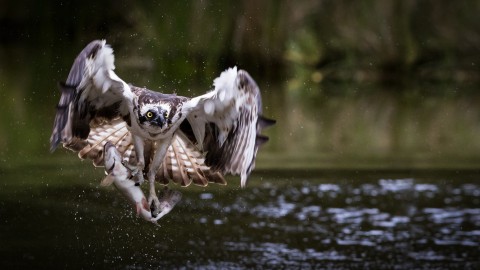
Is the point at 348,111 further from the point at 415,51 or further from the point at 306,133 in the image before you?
the point at 415,51

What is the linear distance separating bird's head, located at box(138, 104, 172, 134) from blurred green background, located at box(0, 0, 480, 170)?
1307 centimetres

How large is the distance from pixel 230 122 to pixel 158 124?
565mm

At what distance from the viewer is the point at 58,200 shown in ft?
37.0

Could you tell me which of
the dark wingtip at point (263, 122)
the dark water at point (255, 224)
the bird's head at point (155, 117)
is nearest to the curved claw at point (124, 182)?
the bird's head at point (155, 117)

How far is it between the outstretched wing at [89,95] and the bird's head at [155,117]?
19cm

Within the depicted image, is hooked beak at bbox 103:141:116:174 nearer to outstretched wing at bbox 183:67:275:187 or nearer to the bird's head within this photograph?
the bird's head

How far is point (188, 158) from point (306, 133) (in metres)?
9.44

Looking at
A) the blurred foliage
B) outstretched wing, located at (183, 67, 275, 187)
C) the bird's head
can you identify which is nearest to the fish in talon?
the bird's head

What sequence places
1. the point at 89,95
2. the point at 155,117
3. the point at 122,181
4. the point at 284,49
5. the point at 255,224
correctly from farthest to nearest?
1. the point at 284,49
2. the point at 255,224
3. the point at 89,95
4. the point at 155,117
5. the point at 122,181

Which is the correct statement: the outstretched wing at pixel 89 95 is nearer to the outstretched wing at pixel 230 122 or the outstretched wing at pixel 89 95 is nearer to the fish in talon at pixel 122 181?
the fish in talon at pixel 122 181

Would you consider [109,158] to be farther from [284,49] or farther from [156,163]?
[284,49]

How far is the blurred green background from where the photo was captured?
2314 cm

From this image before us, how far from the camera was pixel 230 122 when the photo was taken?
7.12m

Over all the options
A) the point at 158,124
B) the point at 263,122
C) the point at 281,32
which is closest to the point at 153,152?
the point at 158,124
